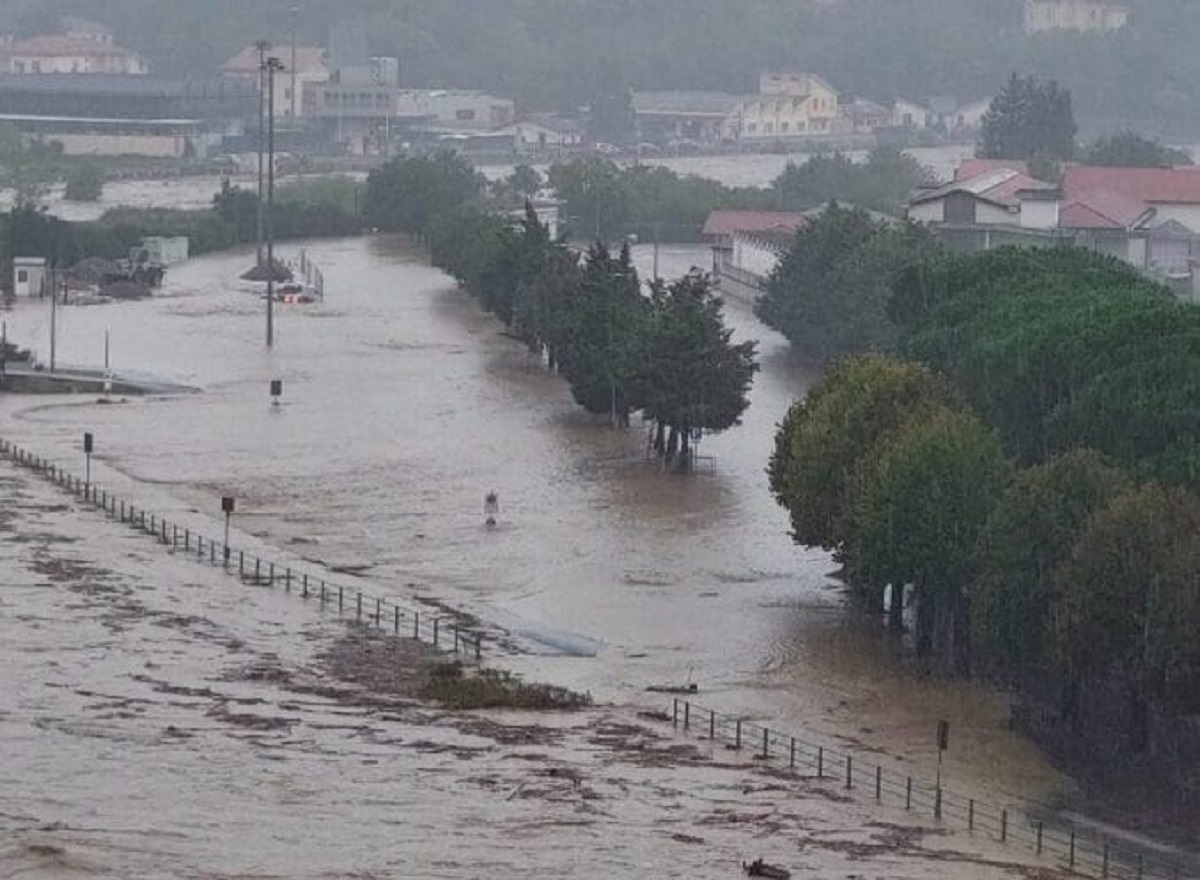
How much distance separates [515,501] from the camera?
2086 centimetres

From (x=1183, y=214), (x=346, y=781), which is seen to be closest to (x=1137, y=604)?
(x=346, y=781)

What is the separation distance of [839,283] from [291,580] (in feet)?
43.7

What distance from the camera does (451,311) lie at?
112ft

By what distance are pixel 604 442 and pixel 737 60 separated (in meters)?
59.7

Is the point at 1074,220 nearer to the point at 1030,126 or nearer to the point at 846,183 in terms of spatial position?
the point at 846,183

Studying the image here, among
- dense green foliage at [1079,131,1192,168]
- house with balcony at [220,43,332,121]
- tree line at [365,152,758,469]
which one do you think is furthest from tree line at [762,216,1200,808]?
house with balcony at [220,43,332,121]

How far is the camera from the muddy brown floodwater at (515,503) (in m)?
15.5

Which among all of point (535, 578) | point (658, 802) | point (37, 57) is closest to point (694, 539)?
point (535, 578)

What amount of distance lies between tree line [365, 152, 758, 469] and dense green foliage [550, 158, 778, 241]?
8888 millimetres

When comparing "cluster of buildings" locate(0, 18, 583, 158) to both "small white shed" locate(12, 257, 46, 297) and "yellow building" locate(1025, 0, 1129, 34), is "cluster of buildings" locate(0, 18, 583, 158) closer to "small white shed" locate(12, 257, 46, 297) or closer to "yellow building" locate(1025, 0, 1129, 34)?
"yellow building" locate(1025, 0, 1129, 34)

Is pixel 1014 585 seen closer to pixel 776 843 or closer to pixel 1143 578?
pixel 1143 578

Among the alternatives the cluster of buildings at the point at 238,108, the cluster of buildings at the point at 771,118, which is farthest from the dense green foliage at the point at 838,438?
the cluster of buildings at the point at 771,118

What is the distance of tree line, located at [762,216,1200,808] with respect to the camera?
1423cm

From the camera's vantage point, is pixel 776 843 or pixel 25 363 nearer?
pixel 776 843
